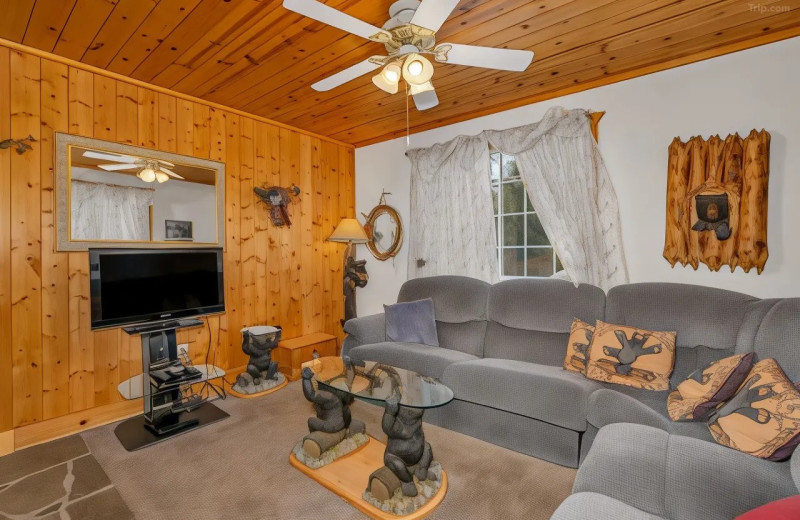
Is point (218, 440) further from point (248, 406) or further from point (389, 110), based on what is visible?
point (389, 110)

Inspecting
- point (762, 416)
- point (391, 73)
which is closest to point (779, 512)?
point (762, 416)

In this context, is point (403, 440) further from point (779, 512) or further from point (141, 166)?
point (141, 166)

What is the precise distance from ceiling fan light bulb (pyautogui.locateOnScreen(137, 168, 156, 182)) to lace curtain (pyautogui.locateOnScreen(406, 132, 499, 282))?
226cm

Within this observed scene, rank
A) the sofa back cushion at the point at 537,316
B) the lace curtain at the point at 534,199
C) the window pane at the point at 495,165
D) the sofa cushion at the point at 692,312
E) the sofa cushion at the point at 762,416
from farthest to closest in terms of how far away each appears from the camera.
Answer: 1. the window pane at the point at 495,165
2. the lace curtain at the point at 534,199
3. the sofa back cushion at the point at 537,316
4. the sofa cushion at the point at 692,312
5. the sofa cushion at the point at 762,416

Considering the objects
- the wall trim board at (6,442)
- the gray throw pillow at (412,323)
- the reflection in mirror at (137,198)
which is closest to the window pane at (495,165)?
the gray throw pillow at (412,323)

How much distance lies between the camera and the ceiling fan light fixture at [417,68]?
5.92 ft

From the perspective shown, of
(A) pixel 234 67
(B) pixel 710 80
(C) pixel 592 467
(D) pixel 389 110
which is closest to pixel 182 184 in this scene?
(A) pixel 234 67

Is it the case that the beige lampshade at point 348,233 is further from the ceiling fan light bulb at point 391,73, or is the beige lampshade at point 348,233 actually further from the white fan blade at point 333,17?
the white fan blade at point 333,17

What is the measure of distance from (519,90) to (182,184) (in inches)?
111

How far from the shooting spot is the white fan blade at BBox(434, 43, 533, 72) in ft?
5.93

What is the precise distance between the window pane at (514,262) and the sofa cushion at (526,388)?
3.35 ft

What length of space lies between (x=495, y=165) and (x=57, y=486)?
3.72 meters

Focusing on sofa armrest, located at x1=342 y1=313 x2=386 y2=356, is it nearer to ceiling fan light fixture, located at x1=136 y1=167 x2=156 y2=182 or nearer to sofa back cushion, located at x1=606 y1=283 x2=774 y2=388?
sofa back cushion, located at x1=606 y1=283 x2=774 y2=388

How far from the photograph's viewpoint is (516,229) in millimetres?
3502
